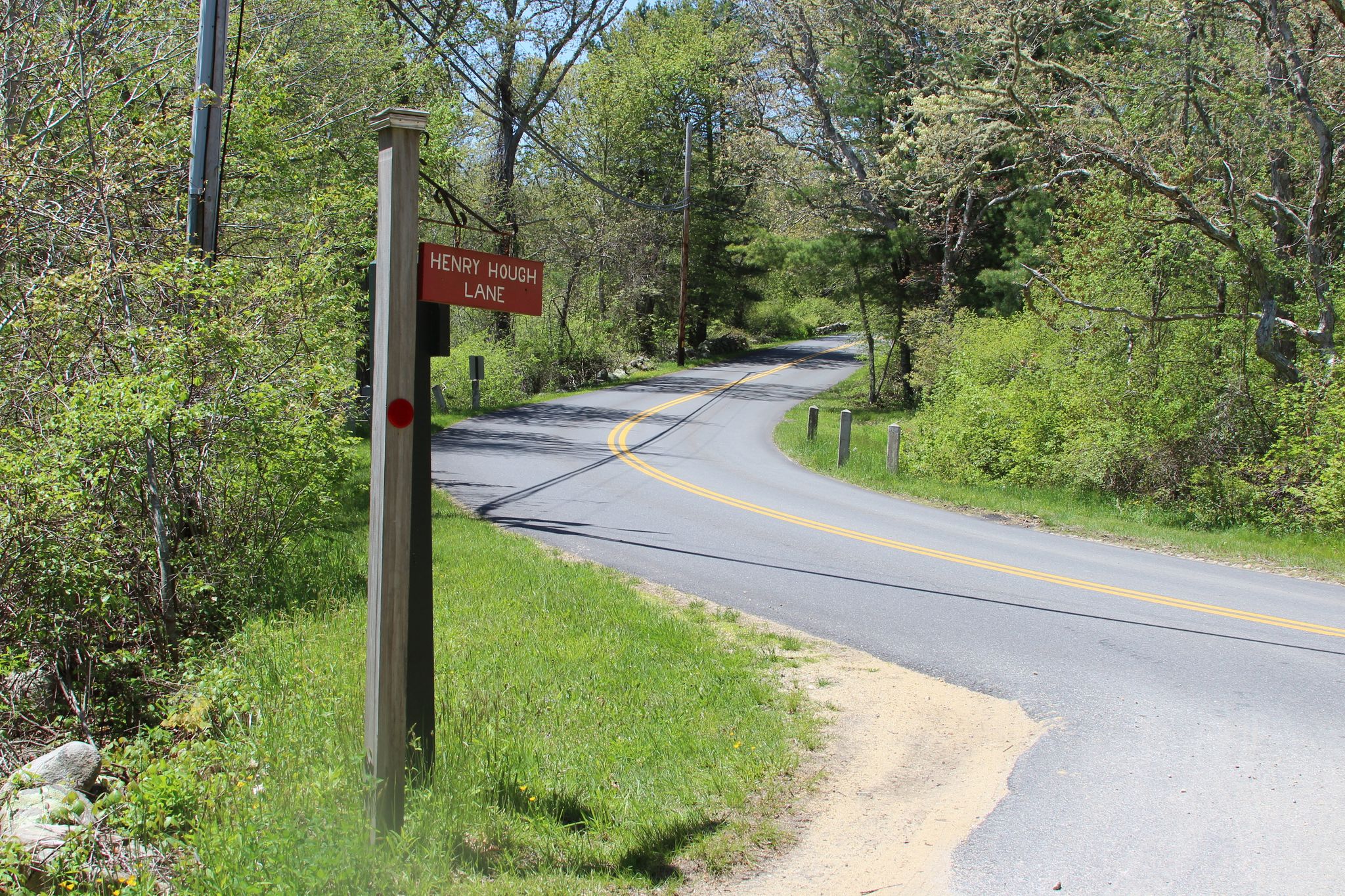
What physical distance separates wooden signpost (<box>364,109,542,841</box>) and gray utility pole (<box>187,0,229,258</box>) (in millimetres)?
4743

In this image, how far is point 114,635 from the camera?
7.09 meters

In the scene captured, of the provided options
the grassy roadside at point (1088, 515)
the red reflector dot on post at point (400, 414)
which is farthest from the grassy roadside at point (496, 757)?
the grassy roadside at point (1088, 515)

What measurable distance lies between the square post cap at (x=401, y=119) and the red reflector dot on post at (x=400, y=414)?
3.85ft

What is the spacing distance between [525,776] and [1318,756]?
4453 mm

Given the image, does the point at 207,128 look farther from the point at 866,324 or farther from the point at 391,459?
the point at 866,324

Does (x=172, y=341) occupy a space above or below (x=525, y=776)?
above

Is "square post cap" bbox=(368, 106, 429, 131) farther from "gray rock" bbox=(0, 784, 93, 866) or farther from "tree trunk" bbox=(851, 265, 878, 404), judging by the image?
"tree trunk" bbox=(851, 265, 878, 404)

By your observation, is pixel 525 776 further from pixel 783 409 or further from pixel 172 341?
pixel 783 409

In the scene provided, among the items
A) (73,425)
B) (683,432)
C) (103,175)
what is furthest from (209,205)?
(683,432)

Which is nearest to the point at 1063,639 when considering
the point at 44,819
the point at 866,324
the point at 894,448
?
the point at 44,819

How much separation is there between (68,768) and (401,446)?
318cm

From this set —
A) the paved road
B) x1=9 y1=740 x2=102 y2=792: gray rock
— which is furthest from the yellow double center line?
x1=9 y1=740 x2=102 y2=792: gray rock

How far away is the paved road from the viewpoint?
455 centimetres

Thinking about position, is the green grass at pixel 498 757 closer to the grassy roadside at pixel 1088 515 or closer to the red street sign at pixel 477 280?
the red street sign at pixel 477 280
